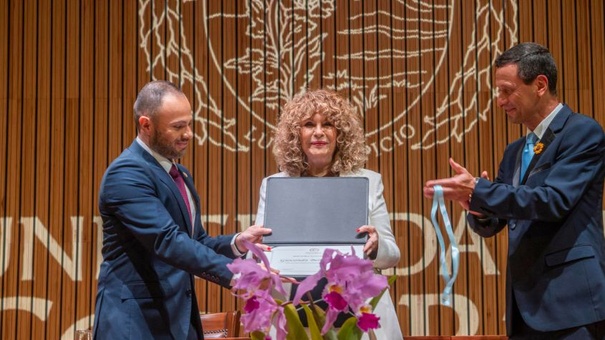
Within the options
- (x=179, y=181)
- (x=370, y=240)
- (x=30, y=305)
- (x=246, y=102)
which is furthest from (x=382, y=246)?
(x=30, y=305)

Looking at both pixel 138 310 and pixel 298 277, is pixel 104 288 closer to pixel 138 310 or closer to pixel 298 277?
pixel 138 310

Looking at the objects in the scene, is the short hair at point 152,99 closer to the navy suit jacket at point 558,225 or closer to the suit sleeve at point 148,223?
the suit sleeve at point 148,223

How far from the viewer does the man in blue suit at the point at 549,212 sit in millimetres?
2811

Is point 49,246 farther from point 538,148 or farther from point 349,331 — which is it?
point 349,331

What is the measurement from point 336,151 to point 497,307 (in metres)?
2.10

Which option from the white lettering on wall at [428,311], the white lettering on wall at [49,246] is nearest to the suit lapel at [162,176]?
the white lettering on wall at [49,246]

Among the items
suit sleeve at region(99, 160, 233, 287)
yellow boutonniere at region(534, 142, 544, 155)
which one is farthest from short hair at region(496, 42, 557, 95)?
suit sleeve at region(99, 160, 233, 287)

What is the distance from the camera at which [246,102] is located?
5281 millimetres

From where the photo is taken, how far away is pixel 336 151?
12.0 feet

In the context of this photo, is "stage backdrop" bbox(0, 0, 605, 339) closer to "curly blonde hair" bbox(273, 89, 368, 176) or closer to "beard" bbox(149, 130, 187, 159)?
"curly blonde hair" bbox(273, 89, 368, 176)

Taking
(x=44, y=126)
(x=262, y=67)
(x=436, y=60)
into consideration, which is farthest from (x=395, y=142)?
(x=44, y=126)

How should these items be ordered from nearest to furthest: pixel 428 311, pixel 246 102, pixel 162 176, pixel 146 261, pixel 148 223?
pixel 148 223 < pixel 146 261 < pixel 162 176 < pixel 428 311 < pixel 246 102

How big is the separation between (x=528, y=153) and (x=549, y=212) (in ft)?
1.32

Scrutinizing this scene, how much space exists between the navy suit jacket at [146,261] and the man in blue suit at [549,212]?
95cm
